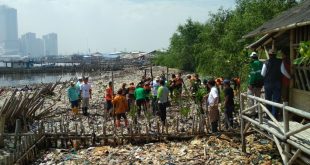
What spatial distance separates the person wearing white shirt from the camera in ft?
39.6

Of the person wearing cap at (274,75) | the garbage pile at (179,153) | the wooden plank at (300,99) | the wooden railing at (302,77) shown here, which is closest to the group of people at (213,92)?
the person wearing cap at (274,75)

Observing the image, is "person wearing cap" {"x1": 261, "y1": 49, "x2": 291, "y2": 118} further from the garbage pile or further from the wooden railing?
the garbage pile

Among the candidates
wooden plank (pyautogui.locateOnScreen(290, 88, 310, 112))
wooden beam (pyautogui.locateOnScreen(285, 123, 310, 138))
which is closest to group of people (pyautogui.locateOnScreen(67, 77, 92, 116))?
wooden plank (pyautogui.locateOnScreen(290, 88, 310, 112))

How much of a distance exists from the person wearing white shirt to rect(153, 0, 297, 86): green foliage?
120 inches

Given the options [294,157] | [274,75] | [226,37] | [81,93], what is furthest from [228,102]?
[226,37]

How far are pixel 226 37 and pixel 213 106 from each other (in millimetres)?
19131

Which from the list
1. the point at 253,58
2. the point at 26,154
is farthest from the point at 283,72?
the point at 26,154

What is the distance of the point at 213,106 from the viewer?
12.3 meters

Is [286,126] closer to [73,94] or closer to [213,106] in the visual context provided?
[213,106]

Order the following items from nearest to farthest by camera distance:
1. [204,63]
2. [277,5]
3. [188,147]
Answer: [188,147]
[277,5]
[204,63]

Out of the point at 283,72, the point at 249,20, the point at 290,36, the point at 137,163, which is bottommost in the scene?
the point at 137,163

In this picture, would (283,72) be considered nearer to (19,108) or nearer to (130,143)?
(130,143)

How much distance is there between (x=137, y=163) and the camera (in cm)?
1101

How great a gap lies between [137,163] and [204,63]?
27.6 meters
